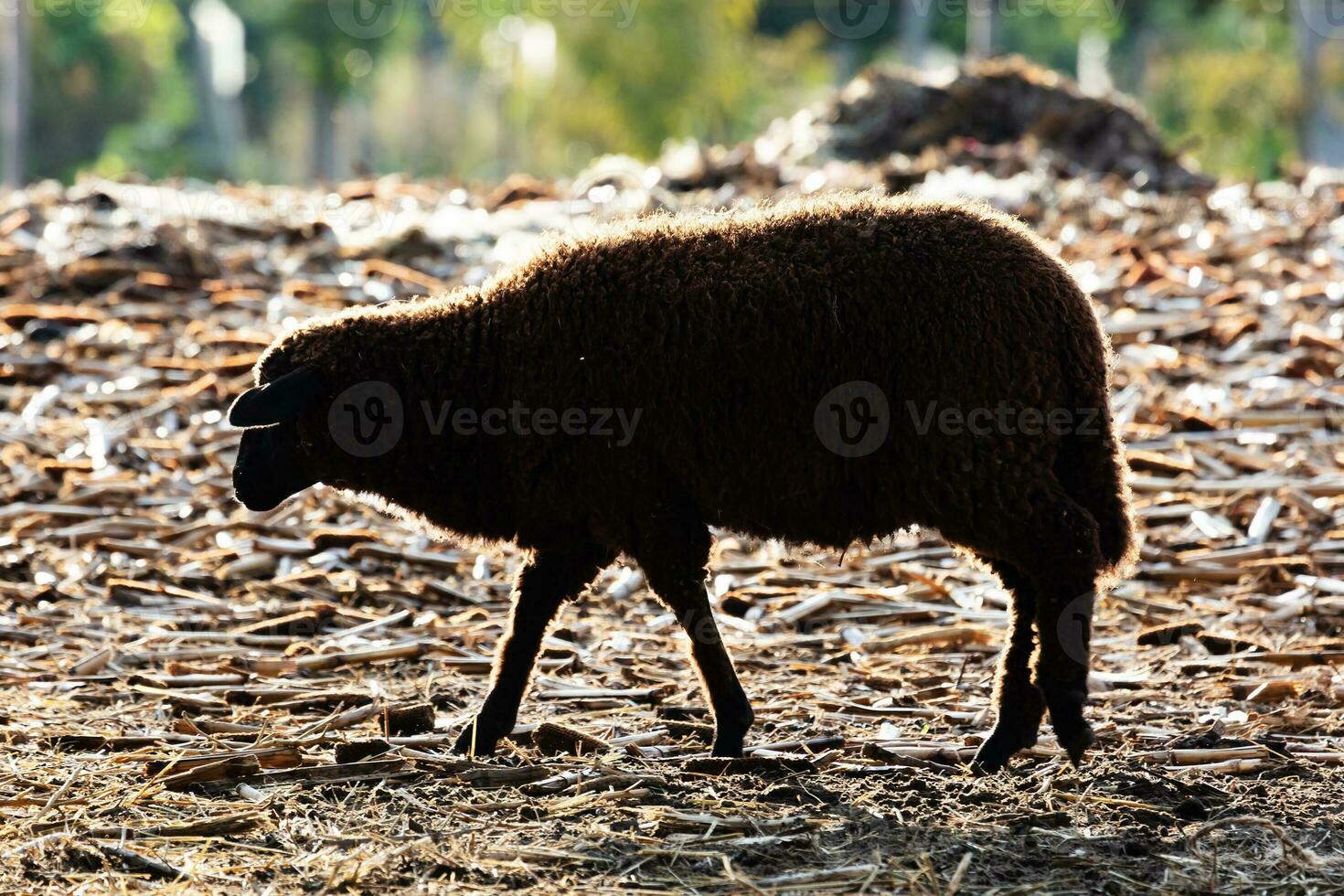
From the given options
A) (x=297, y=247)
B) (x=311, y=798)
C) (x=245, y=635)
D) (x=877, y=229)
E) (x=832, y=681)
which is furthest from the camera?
(x=297, y=247)

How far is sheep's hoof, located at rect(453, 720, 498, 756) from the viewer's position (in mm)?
5766

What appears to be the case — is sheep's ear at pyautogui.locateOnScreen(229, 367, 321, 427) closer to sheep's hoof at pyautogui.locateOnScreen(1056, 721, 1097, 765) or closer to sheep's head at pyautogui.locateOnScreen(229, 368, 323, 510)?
sheep's head at pyautogui.locateOnScreen(229, 368, 323, 510)

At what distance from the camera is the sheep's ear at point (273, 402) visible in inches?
227

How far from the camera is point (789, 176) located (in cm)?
1520

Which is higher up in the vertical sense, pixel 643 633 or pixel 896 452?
pixel 896 452

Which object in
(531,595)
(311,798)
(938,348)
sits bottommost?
(311,798)

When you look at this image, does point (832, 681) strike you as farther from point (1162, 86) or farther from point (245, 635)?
point (1162, 86)

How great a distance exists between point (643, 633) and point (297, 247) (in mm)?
6817

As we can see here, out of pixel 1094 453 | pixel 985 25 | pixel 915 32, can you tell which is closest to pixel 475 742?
pixel 1094 453

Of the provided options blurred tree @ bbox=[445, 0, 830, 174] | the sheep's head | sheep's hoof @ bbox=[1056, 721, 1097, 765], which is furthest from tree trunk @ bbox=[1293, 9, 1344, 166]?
the sheep's head

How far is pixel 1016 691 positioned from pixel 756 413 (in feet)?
4.67

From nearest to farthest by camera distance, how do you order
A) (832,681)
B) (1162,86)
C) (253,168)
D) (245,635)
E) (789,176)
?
(832,681) → (245,635) → (789,176) → (1162,86) → (253,168)

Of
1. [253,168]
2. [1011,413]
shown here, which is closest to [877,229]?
[1011,413]

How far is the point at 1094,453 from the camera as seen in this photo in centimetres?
554
